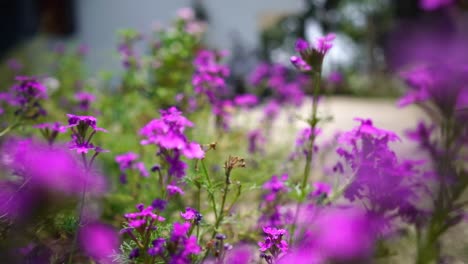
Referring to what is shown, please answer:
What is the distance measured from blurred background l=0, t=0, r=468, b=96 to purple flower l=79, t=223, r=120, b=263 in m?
1.43

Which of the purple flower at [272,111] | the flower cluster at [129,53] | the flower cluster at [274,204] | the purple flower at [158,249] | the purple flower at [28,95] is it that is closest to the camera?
the purple flower at [158,249]

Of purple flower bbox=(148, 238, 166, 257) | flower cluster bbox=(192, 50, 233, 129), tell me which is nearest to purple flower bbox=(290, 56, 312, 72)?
purple flower bbox=(148, 238, 166, 257)

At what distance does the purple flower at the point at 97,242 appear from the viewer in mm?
1168

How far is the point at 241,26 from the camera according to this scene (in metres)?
10.4

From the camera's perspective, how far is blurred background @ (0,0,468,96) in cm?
789

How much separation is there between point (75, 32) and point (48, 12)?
0.78m

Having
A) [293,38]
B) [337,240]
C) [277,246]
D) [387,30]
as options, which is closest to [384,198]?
[277,246]

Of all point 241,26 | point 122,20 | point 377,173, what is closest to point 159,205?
point 377,173

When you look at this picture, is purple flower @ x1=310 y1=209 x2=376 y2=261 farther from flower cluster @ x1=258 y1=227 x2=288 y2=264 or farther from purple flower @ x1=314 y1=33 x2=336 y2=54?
purple flower @ x1=314 y1=33 x2=336 y2=54

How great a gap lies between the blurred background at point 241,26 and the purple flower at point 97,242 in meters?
1.43

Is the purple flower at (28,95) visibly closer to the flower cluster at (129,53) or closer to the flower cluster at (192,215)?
the flower cluster at (192,215)

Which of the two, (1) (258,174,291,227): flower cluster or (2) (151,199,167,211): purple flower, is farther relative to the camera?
(1) (258,174,291,227): flower cluster

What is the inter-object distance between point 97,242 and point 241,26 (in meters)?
9.61

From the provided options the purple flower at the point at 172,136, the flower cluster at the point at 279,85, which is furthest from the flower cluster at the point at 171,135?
the flower cluster at the point at 279,85
